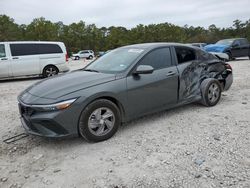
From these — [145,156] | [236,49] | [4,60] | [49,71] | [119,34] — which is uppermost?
[119,34]

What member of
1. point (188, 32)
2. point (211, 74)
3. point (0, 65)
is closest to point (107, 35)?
point (188, 32)

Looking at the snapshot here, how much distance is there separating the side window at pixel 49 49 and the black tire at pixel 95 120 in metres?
8.75

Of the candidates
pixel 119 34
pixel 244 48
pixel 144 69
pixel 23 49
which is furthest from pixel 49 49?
pixel 119 34

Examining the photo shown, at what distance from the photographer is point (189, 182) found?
3.09 m

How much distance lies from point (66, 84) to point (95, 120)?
0.72 metres

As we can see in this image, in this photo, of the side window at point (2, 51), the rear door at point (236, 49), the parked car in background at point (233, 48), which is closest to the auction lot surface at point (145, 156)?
the side window at point (2, 51)

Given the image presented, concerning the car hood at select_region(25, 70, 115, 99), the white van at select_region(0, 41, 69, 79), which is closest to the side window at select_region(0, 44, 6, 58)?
the white van at select_region(0, 41, 69, 79)

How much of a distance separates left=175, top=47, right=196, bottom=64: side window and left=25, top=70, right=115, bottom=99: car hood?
66.2 inches

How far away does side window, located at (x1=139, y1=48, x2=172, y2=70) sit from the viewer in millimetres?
4930

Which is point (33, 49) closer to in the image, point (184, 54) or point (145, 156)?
point (184, 54)

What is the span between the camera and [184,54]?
5617 mm

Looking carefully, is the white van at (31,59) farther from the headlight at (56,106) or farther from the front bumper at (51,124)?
the headlight at (56,106)

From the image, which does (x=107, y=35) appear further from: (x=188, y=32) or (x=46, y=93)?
(x=46, y=93)

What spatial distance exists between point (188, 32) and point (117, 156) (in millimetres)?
73083
